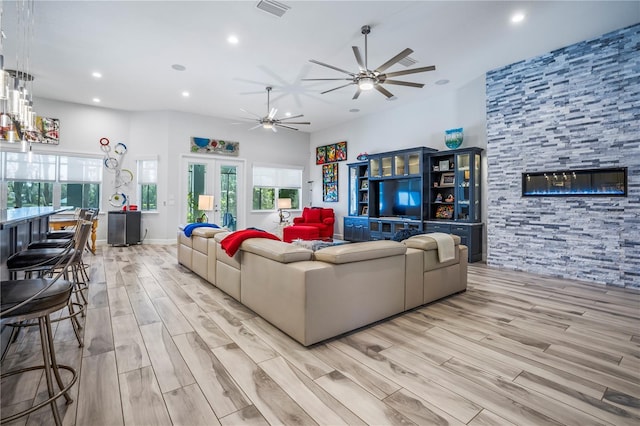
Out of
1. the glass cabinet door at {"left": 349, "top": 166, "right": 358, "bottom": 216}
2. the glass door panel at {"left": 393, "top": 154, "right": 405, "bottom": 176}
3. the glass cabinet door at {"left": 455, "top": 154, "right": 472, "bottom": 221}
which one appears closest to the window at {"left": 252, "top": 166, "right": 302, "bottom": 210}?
the glass cabinet door at {"left": 349, "top": 166, "right": 358, "bottom": 216}

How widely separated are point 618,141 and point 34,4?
7575 millimetres

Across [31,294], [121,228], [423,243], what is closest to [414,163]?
[423,243]

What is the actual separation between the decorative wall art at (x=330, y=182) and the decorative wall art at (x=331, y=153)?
18cm

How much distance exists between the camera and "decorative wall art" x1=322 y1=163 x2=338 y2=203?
9086 millimetres

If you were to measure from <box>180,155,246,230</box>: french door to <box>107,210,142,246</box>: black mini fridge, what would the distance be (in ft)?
3.63

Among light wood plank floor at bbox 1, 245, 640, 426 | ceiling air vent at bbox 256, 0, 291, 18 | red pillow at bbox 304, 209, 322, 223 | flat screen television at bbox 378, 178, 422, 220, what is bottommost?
light wood plank floor at bbox 1, 245, 640, 426

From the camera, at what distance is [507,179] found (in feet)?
17.1

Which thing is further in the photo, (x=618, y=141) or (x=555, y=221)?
(x=555, y=221)

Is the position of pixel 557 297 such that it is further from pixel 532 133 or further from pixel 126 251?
pixel 126 251

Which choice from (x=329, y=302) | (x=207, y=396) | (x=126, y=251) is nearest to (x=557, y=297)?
(x=329, y=302)

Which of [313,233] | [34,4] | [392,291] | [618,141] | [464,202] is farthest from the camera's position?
[313,233]

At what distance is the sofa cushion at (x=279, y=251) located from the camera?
2504 millimetres

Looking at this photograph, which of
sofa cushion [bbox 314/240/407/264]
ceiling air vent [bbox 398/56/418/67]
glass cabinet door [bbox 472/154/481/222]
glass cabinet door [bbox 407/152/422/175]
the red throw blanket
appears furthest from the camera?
glass cabinet door [bbox 407/152/422/175]

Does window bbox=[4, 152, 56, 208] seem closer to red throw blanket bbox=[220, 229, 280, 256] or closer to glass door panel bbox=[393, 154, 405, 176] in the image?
red throw blanket bbox=[220, 229, 280, 256]
